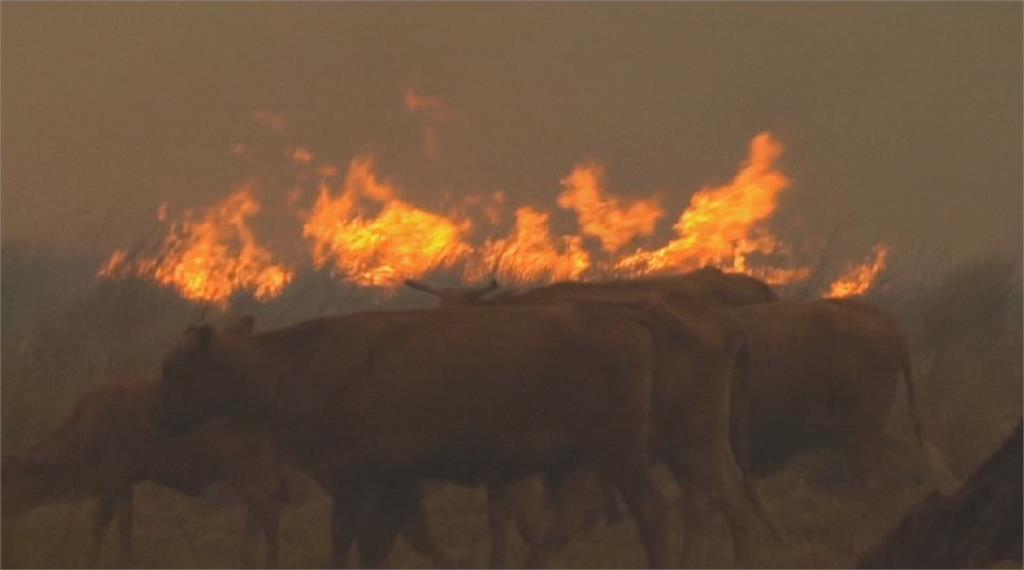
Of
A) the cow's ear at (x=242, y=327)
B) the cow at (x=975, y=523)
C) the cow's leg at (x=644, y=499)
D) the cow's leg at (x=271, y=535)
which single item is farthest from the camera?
the cow's ear at (x=242, y=327)

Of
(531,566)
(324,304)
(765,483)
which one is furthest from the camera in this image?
(324,304)

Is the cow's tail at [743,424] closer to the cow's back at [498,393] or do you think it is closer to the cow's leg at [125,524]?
the cow's back at [498,393]

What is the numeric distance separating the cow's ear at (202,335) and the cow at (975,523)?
3.40 m

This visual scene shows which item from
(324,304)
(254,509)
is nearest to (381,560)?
(254,509)

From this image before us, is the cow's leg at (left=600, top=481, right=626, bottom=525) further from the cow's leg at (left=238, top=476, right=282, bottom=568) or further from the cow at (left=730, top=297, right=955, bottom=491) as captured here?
the cow's leg at (left=238, top=476, right=282, bottom=568)

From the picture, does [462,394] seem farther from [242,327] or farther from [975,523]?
[975,523]

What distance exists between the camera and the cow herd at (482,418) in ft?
30.6

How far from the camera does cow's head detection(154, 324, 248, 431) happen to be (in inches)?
391

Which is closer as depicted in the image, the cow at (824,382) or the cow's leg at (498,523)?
the cow's leg at (498,523)

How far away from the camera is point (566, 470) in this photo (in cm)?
984

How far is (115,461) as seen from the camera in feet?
34.6

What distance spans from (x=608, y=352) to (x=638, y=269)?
766 centimetres

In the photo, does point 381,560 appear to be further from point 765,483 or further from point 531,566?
point 765,483

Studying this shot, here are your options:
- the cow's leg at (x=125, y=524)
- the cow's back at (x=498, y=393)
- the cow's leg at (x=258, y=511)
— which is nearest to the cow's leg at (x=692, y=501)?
the cow's back at (x=498, y=393)
